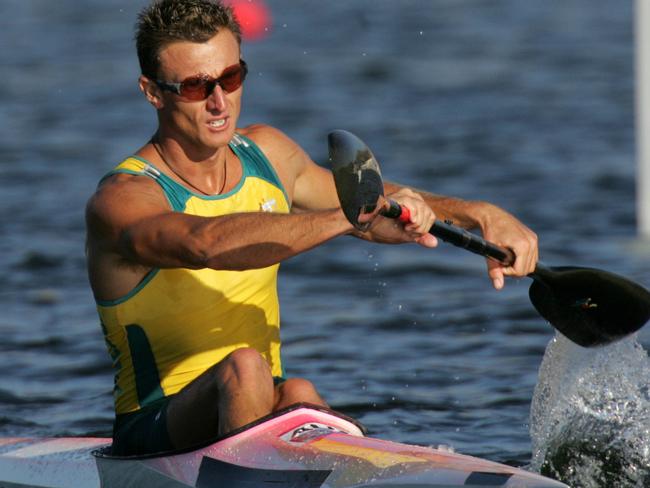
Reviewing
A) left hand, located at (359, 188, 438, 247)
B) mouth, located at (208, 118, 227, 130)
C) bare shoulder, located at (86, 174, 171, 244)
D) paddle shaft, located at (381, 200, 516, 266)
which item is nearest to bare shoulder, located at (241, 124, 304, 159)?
mouth, located at (208, 118, 227, 130)

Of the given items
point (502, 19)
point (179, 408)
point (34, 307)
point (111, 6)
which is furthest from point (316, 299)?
point (111, 6)

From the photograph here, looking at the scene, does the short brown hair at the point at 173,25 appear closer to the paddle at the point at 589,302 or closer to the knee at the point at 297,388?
the knee at the point at 297,388

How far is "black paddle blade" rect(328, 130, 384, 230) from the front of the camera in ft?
13.6

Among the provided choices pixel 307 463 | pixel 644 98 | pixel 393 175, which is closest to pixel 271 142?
pixel 307 463

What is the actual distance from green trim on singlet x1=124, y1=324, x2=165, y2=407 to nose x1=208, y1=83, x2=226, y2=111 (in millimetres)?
795

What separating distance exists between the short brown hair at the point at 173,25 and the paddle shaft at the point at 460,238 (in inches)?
35.8

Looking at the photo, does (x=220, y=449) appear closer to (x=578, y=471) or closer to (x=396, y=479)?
(x=396, y=479)

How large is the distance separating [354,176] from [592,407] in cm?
184

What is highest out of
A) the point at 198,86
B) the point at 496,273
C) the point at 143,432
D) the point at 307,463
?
the point at 198,86

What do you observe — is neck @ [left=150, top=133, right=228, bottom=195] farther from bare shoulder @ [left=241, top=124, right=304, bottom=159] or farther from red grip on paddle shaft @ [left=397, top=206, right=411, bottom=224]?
red grip on paddle shaft @ [left=397, top=206, right=411, bottom=224]

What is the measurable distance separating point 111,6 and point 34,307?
507 inches

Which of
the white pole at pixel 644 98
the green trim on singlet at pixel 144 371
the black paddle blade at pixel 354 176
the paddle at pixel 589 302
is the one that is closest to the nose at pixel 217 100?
the black paddle blade at pixel 354 176

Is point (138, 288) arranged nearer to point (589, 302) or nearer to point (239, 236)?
point (239, 236)

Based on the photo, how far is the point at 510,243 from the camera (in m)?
4.79
